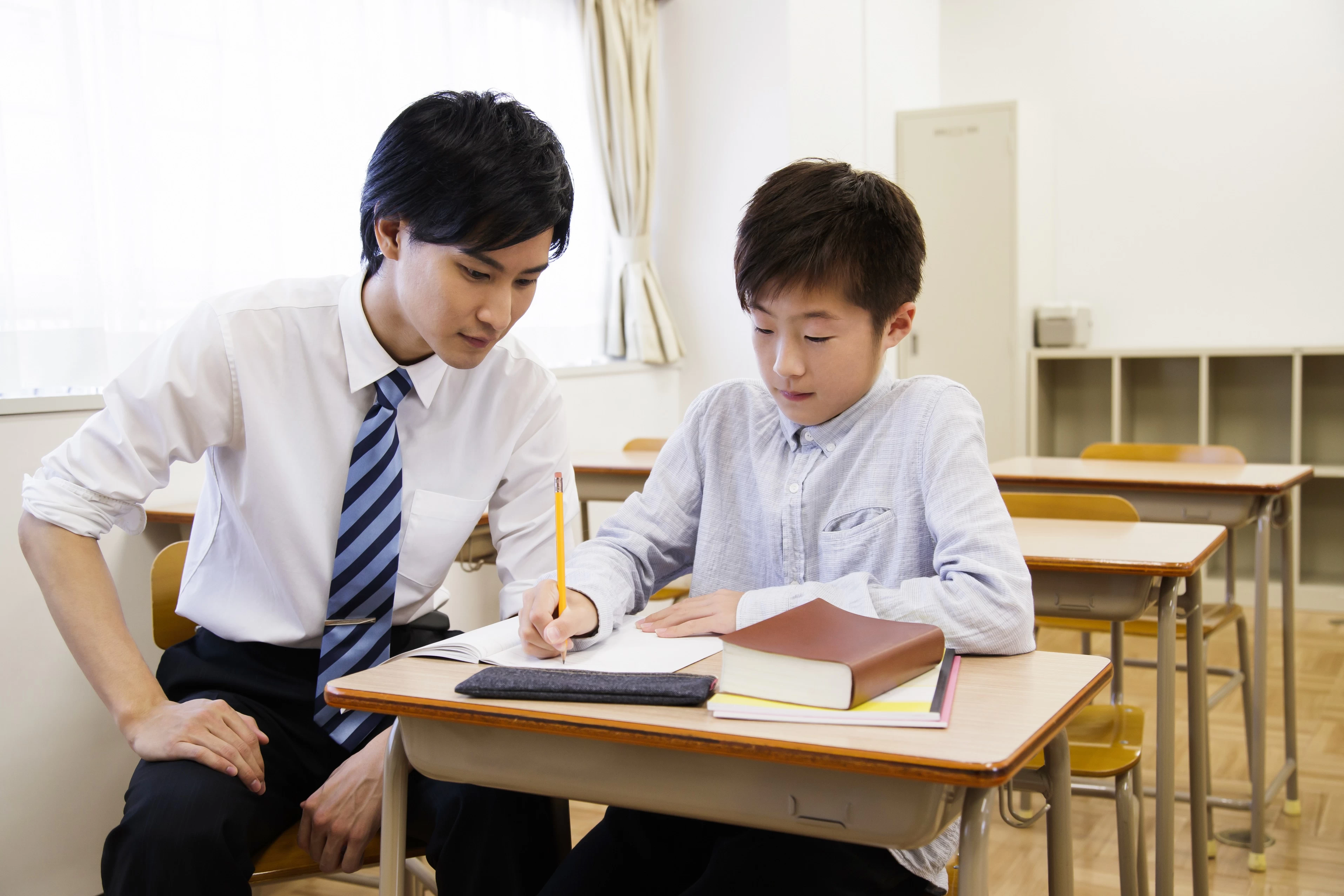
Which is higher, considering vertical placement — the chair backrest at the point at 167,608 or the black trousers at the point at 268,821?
Answer: the chair backrest at the point at 167,608

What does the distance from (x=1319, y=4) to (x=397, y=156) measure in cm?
481

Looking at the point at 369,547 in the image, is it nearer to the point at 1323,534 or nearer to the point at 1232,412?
the point at 1232,412

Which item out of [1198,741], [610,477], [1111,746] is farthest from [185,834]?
[610,477]

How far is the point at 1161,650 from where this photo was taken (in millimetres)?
1644

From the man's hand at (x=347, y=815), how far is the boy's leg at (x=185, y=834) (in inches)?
2.5

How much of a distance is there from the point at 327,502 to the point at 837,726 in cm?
81

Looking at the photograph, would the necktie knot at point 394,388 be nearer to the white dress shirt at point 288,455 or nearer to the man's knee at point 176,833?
the white dress shirt at point 288,455

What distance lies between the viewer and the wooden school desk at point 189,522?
2.15m

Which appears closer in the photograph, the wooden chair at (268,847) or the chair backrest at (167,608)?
the wooden chair at (268,847)

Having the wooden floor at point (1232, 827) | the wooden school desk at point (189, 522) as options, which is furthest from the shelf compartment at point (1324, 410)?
the wooden school desk at point (189, 522)

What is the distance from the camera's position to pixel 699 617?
1107mm

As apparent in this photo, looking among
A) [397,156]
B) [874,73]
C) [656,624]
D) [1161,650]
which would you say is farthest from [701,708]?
[874,73]

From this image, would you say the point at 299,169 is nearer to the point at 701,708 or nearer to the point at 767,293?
the point at 767,293

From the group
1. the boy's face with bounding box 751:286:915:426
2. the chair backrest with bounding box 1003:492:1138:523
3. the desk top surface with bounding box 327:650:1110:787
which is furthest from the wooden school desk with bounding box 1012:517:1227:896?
the desk top surface with bounding box 327:650:1110:787
